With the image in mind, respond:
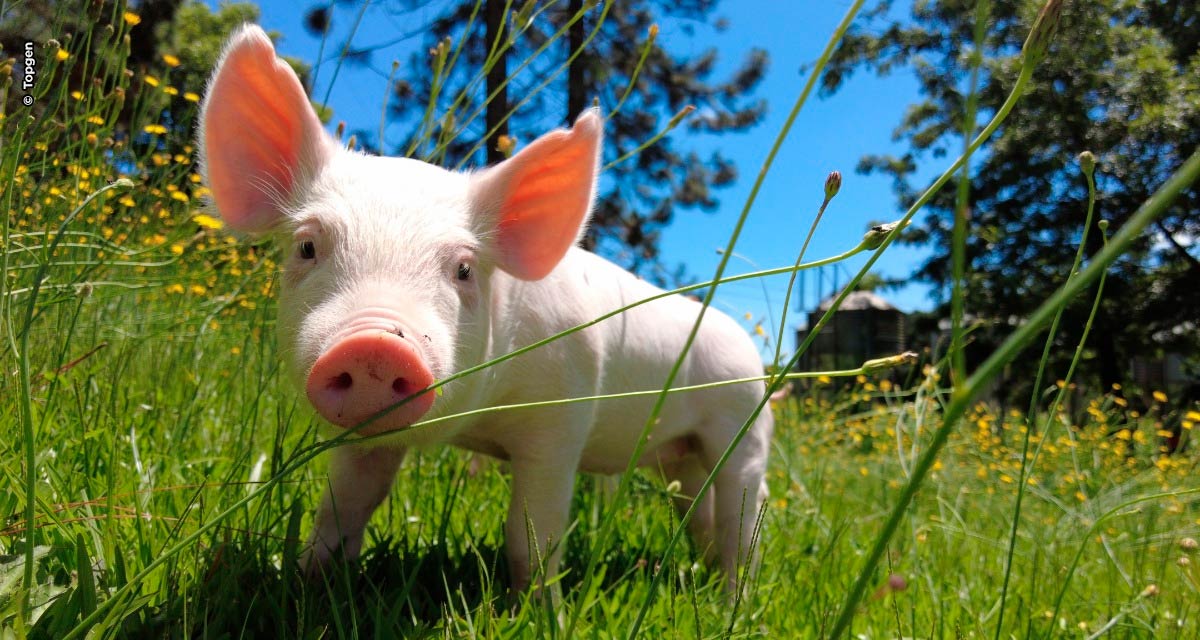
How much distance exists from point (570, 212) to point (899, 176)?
21278 mm

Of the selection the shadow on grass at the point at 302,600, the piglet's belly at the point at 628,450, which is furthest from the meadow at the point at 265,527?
the piglet's belly at the point at 628,450

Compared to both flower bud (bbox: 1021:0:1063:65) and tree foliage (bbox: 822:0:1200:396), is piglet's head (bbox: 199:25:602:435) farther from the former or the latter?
tree foliage (bbox: 822:0:1200:396)

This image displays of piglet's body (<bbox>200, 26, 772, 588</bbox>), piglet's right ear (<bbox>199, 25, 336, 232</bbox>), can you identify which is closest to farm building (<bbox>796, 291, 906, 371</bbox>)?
piglet's body (<bbox>200, 26, 772, 588</bbox>)

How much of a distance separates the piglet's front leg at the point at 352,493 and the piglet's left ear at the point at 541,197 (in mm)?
671

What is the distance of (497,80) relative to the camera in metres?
4.02

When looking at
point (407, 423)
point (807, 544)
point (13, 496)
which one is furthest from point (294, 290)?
point (807, 544)

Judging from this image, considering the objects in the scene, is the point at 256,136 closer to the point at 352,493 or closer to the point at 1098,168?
the point at 352,493

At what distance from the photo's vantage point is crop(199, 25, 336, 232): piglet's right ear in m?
1.70

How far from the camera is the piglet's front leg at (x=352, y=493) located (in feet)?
6.61

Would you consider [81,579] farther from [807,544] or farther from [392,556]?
[807,544]

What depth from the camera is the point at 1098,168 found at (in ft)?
53.4

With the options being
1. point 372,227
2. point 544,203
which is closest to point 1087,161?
point 544,203

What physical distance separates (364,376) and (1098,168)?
743 inches

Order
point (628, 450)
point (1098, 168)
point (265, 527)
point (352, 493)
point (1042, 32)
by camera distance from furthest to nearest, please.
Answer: point (1098, 168) < point (628, 450) < point (352, 493) < point (265, 527) < point (1042, 32)
